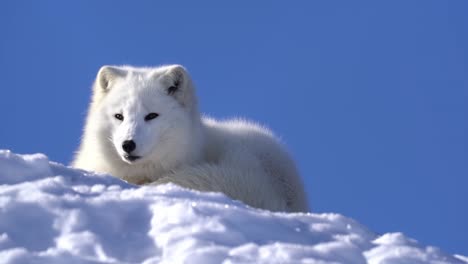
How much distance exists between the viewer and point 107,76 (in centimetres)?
715

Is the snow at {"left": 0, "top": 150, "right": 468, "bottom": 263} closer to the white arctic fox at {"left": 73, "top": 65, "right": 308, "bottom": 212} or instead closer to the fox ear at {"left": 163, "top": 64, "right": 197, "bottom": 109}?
the white arctic fox at {"left": 73, "top": 65, "right": 308, "bottom": 212}

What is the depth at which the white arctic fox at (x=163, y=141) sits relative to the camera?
21.1 feet

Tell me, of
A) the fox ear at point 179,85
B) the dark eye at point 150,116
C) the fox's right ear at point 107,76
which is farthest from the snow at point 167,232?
the fox's right ear at point 107,76

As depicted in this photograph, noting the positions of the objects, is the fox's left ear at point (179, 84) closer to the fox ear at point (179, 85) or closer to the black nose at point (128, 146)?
the fox ear at point (179, 85)

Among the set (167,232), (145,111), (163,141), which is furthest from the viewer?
(163,141)

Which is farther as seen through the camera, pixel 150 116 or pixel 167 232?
pixel 150 116

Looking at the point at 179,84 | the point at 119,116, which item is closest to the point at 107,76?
the point at 119,116

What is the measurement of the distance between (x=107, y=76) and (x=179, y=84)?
737 mm

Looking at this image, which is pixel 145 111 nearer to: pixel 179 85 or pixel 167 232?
pixel 179 85

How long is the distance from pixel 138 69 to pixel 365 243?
4623 millimetres

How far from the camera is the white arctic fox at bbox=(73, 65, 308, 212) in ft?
21.1

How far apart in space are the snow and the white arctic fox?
2.36m

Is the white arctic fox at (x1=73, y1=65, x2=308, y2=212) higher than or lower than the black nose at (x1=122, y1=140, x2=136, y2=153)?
higher

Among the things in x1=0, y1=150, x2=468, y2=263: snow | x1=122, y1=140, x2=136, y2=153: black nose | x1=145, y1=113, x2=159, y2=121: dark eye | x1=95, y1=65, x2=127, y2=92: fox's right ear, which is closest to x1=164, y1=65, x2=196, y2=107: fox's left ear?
x1=145, y1=113, x2=159, y2=121: dark eye
